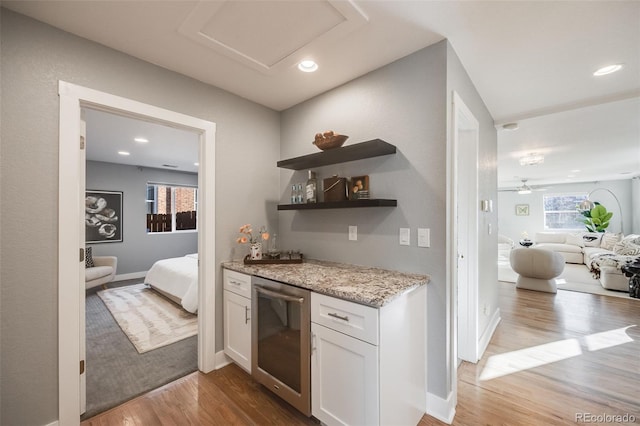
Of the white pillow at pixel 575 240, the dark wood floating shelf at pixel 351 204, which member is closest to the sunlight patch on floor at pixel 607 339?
the dark wood floating shelf at pixel 351 204

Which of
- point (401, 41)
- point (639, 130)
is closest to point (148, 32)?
point (401, 41)

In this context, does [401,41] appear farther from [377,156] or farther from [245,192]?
[245,192]

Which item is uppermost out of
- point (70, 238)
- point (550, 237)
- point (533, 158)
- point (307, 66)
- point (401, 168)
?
point (307, 66)

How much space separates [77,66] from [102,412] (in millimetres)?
2362

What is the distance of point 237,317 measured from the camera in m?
2.21

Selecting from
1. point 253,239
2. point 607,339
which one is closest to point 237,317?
point 253,239

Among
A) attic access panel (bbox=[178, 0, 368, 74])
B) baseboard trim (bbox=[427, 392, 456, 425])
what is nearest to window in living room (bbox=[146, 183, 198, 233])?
attic access panel (bbox=[178, 0, 368, 74])

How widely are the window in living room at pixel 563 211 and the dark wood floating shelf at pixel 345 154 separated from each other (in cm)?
1031

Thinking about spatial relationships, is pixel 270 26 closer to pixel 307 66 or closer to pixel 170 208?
pixel 307 66

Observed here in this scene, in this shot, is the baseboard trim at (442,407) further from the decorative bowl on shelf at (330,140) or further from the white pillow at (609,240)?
the white pillow at (609,240)

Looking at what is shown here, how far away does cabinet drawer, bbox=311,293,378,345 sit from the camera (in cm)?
134

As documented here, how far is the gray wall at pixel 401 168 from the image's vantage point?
175cm

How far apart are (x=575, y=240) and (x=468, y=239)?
836 centimetres

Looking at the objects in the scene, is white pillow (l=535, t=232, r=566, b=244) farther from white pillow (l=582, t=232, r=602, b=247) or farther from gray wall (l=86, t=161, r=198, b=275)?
gray wall (l=86, t=161, r=198, b=275)
